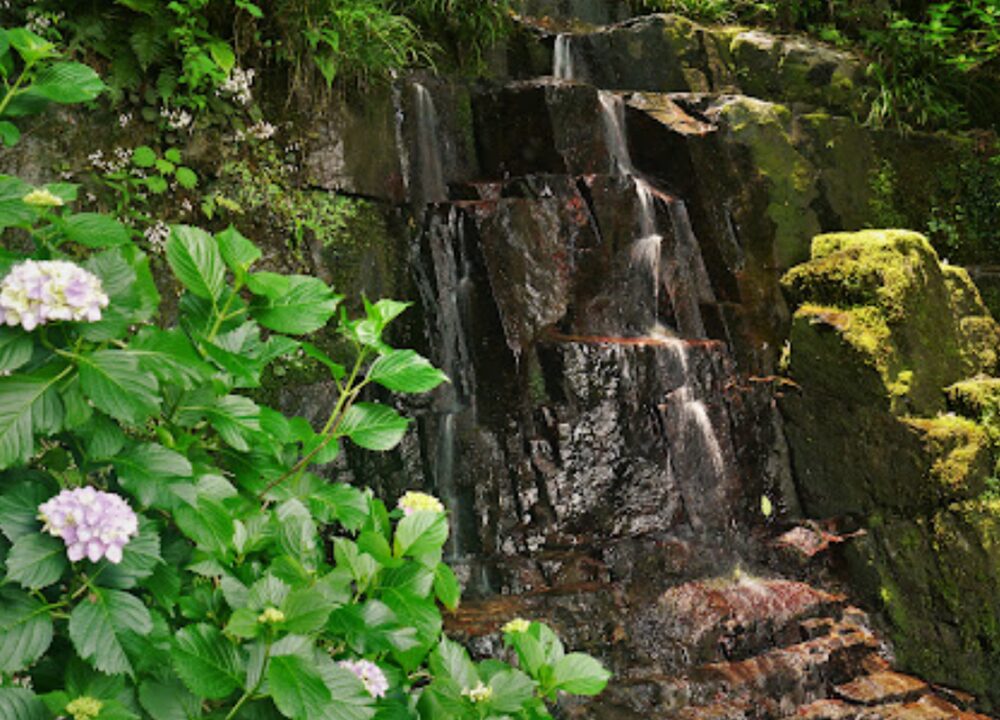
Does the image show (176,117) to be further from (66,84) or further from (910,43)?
(910,43)

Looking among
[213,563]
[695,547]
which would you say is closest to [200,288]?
[213,563]

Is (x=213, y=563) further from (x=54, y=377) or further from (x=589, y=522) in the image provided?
(x=589, y=522)

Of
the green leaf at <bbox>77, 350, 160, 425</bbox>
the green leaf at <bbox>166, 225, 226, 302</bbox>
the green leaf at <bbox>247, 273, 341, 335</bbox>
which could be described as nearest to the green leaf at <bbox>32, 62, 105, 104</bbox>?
the green leaf at <bbox>166, 225, 226, 302</bbox>

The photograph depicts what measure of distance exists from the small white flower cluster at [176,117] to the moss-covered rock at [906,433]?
418 cm

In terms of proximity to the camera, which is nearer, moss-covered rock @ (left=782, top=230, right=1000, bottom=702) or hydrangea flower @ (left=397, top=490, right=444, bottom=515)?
hydrangea flower @ (left=397, top=490, right=444, bottom=515)

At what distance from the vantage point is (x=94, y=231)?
5.16ft

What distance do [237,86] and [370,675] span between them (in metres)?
4.57

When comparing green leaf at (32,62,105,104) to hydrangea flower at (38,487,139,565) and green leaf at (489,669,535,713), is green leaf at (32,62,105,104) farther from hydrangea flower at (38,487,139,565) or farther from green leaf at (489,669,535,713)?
green leaf at (489,669,535,713)

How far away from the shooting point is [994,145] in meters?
8.73

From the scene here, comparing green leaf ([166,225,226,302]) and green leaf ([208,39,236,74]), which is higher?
green leaf ([208,39,236,74])

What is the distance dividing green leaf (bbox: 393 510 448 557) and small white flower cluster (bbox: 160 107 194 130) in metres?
4.15

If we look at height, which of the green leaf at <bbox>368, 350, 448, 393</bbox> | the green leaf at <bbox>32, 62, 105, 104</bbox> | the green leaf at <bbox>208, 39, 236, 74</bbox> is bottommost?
the green leaf at <bbox>368, 350, 448, 393</bbox>

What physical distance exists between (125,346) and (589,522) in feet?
15.0

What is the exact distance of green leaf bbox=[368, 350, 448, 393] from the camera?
5.76 ft
